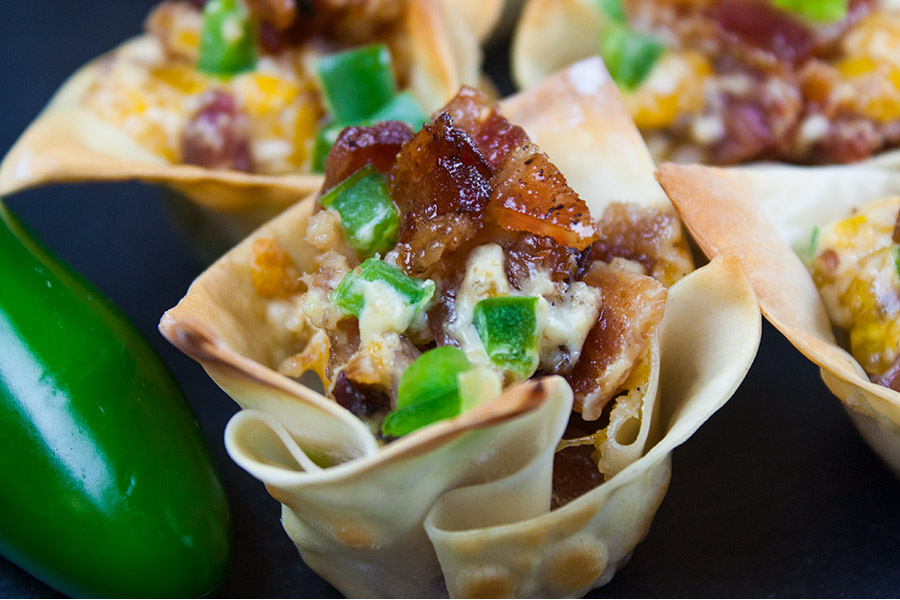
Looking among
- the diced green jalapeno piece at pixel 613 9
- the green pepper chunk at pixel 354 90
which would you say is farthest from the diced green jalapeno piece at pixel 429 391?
the diced green jalapeno piece at pixel 613 9

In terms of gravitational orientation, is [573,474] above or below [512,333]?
below

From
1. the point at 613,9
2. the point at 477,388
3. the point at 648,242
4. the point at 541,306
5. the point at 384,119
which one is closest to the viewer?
the point at 477,388

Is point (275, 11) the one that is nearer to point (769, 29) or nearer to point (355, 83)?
point (355, 83)

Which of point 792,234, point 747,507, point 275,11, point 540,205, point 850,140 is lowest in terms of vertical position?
point 747,507

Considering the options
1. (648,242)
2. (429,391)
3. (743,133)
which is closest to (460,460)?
(429,391)

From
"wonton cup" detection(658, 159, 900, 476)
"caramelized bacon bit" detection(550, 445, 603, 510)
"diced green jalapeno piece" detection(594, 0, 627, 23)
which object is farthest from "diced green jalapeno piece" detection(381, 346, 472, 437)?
"diced green jalapeno piece" detection(594, 0, 627, 23)

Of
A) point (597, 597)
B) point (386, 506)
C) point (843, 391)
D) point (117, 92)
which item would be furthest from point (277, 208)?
point (843, 391)

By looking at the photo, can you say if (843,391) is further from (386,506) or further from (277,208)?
(277,208)
